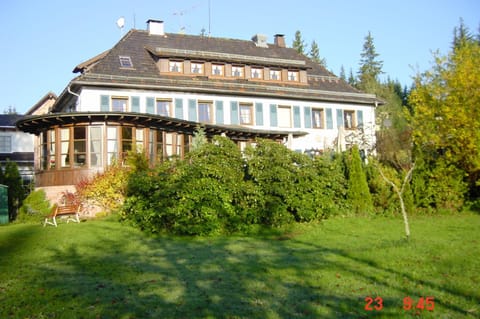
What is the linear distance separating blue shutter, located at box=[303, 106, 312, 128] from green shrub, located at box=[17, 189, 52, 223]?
55.0ft

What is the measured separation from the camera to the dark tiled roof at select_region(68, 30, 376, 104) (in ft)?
87.6

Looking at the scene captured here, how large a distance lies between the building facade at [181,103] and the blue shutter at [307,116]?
0.22 feet

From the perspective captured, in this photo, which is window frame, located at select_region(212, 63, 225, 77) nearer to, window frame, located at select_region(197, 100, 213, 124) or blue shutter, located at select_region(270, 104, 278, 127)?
window frame, located at select_region(197, 100, 213, 124)

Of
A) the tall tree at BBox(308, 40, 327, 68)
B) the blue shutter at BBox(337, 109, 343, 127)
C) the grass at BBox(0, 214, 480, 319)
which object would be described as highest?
the tall tree at BBox(308, 40, 327, 68)

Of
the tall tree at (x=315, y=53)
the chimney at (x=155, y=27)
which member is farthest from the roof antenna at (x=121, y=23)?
the tall tree at (x=315, y=53)

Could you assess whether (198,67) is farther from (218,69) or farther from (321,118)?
(321,118)

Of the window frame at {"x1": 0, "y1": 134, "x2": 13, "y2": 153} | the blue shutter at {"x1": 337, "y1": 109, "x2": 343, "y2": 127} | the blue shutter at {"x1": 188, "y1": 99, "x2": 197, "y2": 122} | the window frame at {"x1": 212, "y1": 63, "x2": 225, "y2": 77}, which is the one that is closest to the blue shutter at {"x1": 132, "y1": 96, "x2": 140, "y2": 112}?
the blue shutter at {"x1": 188, "y1": 99, "x2": 197, "y2": 122}

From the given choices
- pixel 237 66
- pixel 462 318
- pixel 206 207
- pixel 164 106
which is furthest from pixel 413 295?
pixel 237 66

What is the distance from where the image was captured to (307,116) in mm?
31188

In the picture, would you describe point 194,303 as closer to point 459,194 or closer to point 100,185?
point 100,185

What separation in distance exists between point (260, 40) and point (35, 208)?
22037mm

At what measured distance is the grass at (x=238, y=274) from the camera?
21.2 ft

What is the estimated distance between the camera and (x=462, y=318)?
5.74m
